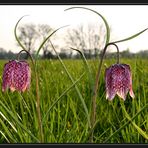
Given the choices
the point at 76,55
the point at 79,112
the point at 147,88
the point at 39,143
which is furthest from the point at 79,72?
the point at 39,143

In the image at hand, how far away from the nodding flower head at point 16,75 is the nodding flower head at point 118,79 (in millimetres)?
230

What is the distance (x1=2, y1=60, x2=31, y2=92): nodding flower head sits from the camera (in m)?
1.22

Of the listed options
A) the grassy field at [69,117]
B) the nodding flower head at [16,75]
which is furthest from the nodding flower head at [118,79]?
the nodding flower head at [16,75]

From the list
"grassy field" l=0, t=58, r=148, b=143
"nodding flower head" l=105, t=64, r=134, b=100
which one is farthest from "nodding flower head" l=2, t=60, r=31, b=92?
"nodding flower head" l=105, t=64, r=134, b=100

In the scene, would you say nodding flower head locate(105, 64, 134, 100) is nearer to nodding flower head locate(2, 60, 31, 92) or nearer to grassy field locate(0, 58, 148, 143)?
grassy field locate(0, 58, 148, 143)

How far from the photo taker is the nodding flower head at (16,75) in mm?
1216

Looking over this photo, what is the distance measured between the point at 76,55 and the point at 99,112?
1.17 feet

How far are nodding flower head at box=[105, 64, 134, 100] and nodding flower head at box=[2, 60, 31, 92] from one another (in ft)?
0.75

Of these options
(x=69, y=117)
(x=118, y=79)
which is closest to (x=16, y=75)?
(x=118, y=79)

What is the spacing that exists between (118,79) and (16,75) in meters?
0.29

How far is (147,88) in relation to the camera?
6.98 feet

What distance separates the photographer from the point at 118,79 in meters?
1.18

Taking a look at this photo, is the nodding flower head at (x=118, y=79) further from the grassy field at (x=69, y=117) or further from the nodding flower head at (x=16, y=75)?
the nodding flower head at (x=16, y=75)
